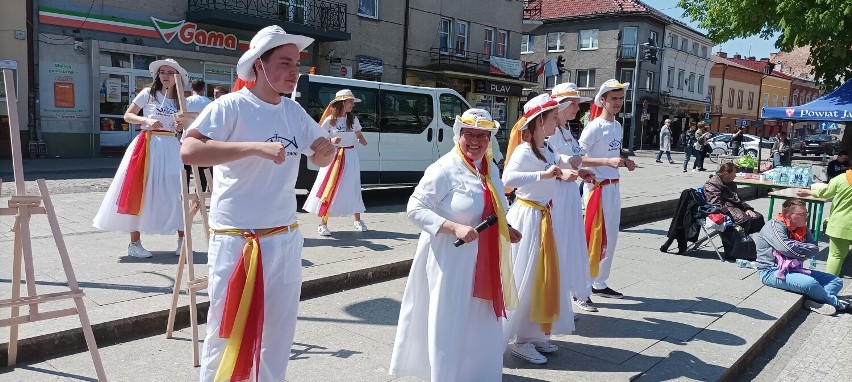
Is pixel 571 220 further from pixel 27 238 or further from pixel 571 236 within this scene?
pixel 27 238

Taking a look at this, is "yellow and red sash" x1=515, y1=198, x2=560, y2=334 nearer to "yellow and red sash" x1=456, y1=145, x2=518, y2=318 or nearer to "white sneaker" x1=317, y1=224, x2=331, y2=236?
"yellow and red sash" x1=456, y1=145, x2=518, y2=318

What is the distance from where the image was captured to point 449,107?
12750 millimetres

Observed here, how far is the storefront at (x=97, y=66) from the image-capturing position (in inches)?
642

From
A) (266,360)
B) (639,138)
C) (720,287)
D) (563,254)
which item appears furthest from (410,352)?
(639,138)

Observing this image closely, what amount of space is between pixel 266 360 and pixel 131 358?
1.64 m

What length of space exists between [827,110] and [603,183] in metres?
9.71

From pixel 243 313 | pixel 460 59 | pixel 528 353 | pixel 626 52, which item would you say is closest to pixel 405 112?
pixel 528 353

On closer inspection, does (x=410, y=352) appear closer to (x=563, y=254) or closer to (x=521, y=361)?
(x=521, y=361)

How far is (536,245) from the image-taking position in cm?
452

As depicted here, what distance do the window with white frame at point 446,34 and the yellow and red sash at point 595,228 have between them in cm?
2200

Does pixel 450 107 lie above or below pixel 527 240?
above

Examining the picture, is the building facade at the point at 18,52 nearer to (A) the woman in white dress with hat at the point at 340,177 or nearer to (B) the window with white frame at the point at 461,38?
(A) the woman in white dress with hat at the point at 340,177

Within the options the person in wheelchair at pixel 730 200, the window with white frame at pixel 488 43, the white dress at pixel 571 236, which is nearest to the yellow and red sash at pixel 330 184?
the white dress at pixel 571 236

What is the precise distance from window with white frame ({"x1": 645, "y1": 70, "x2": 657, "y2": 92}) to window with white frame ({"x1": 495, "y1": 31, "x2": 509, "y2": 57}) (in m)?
21.7
